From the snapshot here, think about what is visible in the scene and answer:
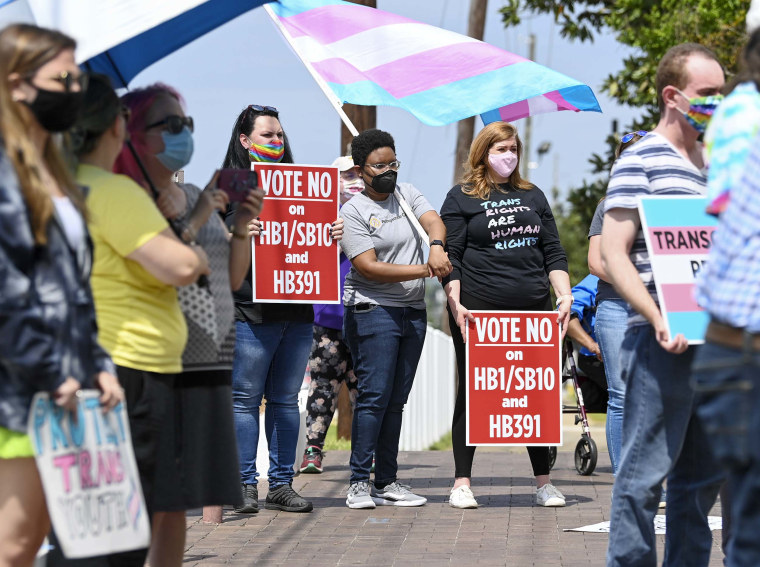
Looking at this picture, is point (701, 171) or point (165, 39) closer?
point (701, 171)

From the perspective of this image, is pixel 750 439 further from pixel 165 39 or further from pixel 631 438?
pixel 165 39

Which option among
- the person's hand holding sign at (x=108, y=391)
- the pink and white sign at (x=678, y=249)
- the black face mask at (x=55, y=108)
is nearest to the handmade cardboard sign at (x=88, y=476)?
the person's hand holding sign at (x=108, y=391)

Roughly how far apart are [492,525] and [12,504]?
14.0 feet

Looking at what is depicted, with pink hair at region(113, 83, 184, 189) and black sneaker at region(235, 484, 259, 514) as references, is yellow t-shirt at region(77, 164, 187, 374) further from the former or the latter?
black sneaker at region(235, 484, 259, 514)

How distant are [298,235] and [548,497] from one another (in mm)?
2268

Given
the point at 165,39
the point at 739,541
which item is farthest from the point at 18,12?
the point at 739,541

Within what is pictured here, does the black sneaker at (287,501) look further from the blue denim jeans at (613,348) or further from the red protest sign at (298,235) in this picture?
the blue denim jeans at (613,348)

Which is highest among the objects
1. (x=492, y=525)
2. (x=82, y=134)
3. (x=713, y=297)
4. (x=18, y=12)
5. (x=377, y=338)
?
(x=18, y=12)

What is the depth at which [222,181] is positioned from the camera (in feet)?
15.8

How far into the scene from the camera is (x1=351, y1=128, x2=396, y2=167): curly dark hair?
7.86 meters

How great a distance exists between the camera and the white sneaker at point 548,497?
822 cm

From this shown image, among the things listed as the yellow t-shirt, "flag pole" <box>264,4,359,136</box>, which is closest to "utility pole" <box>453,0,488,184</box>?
"flag pole" <box>264,4,359,136</box>

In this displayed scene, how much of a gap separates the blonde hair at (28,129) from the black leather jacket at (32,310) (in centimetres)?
3

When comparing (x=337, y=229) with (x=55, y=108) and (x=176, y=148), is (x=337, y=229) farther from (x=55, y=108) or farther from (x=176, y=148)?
(x=55, y=108)
